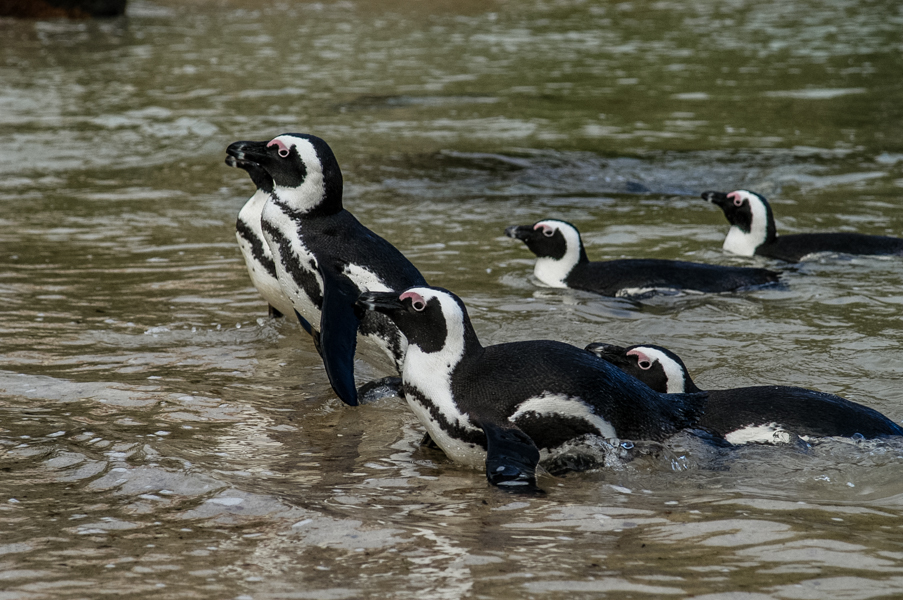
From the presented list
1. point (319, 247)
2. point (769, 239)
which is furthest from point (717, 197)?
point (319, 247)

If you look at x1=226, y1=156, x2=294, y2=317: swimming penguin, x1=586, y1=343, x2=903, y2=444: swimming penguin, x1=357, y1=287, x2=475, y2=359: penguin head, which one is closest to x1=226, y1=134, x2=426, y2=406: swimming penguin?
x1=226, y1=156, x2=294, y2=317: swimming penguin

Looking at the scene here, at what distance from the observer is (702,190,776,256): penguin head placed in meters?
7.65

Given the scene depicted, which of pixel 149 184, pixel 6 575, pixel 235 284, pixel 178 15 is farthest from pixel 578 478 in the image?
pixel 178 15

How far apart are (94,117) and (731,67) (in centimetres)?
984

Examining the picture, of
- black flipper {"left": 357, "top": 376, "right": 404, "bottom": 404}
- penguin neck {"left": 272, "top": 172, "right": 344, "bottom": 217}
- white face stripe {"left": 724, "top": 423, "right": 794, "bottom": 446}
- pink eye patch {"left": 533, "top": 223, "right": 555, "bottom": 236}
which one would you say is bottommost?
black flipper {"left": 357, "top": 376, "right": 404, "bottom": 404}

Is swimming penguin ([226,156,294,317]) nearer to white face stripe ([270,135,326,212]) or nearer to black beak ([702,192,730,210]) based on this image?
white face stripe ([270,135,326,212])

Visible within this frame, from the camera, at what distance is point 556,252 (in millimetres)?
7195

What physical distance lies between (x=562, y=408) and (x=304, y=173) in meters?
2.21

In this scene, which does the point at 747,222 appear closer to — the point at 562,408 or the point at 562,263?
the point at 562,263

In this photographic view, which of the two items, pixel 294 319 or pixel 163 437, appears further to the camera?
pixel 294 319

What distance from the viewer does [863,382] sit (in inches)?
200

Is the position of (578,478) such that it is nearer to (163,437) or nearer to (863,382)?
(163,437)

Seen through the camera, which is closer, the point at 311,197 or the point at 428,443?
the point at 428,443

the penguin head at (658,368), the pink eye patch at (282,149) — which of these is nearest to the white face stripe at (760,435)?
the penguin head at (658,368)
